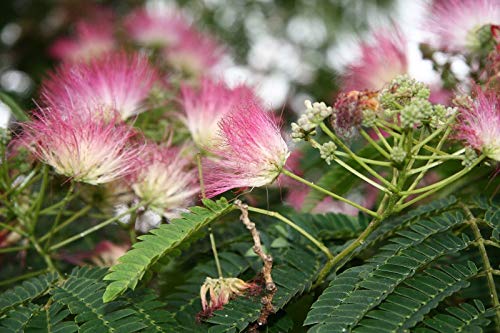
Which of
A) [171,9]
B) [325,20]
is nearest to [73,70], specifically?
[171,9]

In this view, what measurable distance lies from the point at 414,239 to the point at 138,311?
67 cm

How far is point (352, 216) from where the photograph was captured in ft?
6.76

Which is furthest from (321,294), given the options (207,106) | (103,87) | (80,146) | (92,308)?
(103,87)

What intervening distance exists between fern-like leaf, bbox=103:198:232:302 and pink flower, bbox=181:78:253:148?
0.54 meters

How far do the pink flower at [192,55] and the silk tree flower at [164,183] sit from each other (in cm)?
120

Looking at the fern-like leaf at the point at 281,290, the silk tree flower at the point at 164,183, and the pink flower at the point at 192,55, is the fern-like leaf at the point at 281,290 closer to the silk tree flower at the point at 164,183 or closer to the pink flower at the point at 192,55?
the silk tree flower at the point at 164,183

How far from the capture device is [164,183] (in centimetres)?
207

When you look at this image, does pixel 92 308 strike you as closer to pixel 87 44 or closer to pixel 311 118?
pixel 311 118

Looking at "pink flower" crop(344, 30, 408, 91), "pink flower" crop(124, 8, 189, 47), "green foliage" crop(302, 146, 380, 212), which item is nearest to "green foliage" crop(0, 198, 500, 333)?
"green foliage" crop(302, 146, 380, 212)

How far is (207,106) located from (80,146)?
0.50 m

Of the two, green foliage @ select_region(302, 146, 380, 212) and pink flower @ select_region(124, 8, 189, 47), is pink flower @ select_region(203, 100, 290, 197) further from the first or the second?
pink flower @ select_region(124, 8, 189, 47)

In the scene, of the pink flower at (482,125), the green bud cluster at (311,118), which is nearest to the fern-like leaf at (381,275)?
the pink flower at (482,125)

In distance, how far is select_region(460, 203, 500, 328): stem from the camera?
1.48 metres

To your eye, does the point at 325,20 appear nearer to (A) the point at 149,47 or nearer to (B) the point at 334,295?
(A) the point at 149,47
